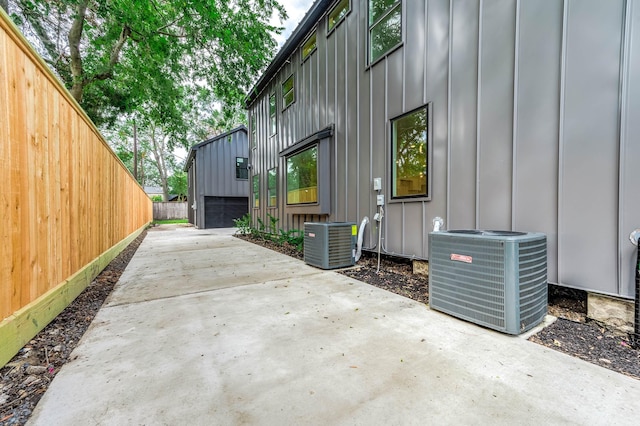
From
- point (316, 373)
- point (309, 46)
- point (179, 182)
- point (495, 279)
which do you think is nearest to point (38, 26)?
point (309, 46)

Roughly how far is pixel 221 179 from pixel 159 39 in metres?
9.08

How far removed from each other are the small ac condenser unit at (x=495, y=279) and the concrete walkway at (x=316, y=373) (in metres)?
0.15

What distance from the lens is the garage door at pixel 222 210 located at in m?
13.7

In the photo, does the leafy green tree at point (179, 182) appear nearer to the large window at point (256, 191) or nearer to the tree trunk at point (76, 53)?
Result: the large window at point (256, 191)

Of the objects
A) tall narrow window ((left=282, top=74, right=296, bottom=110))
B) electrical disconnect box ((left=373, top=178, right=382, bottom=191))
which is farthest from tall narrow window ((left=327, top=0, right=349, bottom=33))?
electrical disconnect box ((left=373, top=178, right=382, bottom=191))

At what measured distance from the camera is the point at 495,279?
80.6 inches

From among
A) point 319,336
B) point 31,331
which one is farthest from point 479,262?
point 31,331

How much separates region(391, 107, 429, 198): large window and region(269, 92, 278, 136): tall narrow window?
5013mm

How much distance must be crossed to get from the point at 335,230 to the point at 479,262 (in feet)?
7.79

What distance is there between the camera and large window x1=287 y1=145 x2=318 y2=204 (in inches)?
228

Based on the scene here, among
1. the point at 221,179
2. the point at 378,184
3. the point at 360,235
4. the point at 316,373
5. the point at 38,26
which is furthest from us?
the point at 221,179

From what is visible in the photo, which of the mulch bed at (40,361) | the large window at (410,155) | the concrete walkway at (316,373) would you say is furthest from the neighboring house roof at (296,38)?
the mulch bed at (40,361)

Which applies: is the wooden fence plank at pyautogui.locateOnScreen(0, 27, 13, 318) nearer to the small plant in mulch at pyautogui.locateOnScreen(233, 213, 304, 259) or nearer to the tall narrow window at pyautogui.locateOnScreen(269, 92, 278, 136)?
the small plant in mulch at pyautogui.locateOnScreen(233, 213, 304, 259)

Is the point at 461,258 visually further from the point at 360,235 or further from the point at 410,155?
the point at 360,235
